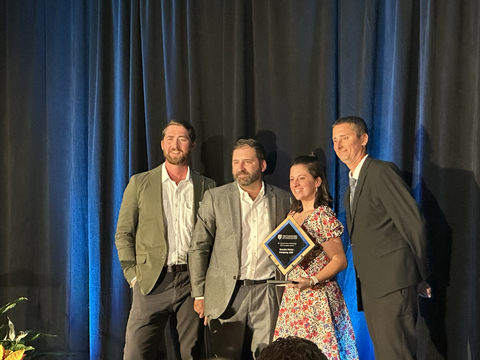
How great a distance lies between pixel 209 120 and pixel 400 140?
56.9 inches

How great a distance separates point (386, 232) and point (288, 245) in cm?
55

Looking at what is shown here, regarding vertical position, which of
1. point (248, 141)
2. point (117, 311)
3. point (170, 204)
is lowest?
point (117, 311)

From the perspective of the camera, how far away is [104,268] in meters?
4.15

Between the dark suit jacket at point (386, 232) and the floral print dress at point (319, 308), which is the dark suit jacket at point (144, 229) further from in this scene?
the dark suit jacket at point (386, 232)

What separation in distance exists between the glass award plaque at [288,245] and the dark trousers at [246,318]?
337mm

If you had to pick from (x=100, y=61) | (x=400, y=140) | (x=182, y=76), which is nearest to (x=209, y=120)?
(x=182, y=76)

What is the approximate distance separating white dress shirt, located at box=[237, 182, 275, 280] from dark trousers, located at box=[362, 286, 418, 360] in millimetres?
750

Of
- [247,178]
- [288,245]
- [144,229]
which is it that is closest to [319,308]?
[288,245]

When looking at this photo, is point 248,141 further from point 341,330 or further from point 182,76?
point 341,330

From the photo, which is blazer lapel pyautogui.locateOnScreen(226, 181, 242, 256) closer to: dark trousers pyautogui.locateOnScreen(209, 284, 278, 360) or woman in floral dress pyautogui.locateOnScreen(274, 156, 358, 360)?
dark trousers pyautogui.locateOnScreen(209, 284, 278, 360)

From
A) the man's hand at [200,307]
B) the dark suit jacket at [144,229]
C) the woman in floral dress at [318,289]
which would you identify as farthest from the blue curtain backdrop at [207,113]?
the man's hand at [200,307]

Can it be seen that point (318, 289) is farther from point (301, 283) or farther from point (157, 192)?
point (157, 192)

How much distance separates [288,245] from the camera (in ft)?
9.86

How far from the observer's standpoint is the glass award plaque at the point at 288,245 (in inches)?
118
